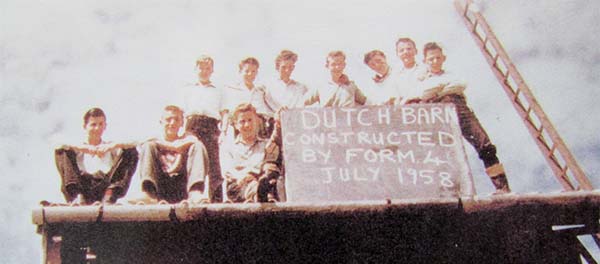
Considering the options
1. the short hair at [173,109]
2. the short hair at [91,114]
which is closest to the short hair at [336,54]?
the short hair at [173,109]

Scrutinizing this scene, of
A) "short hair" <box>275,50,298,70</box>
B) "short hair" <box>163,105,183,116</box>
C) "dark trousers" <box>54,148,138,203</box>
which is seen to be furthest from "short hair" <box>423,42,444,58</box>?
"dark trousers" <box>54,148,138,203</box>

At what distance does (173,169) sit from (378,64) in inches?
114

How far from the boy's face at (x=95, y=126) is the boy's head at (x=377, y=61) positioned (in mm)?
3095

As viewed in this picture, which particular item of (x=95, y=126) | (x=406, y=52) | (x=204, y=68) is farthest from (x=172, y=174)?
(x=406, y=52)

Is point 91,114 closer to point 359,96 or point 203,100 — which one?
point 203,100

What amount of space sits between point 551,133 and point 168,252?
4242 mm

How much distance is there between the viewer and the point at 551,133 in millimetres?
8398

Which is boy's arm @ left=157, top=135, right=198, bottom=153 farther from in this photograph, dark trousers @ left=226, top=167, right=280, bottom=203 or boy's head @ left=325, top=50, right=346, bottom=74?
boy's head @ left=325, top=50, right=346, bottom=74

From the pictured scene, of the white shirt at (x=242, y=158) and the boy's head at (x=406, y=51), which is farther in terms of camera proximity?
the boy's head at (x=406, y=51)

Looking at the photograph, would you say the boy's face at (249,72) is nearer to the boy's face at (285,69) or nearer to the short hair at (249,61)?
the short hair at (249,61)

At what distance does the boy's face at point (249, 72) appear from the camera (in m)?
9.06

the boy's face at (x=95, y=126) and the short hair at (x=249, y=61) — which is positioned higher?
the short hair at (x=249, y=61)

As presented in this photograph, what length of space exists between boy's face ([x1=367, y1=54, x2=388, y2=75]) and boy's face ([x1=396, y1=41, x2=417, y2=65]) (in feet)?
0.67

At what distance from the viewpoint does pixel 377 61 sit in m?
9.05
